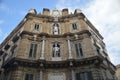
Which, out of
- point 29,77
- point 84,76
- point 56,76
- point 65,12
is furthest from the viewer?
point 65,12

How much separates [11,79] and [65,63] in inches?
258

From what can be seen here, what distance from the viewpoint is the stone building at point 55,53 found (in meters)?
17.7

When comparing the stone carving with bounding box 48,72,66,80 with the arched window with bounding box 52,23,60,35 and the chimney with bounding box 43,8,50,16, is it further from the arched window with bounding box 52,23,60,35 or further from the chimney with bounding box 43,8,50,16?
the chimney with bounding box 43,8,50,16

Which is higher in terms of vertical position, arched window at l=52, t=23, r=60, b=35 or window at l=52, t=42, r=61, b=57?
arched window at l=52, t=23, r=60, b=35

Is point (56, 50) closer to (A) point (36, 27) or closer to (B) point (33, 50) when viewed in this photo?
(B) point (33, 50)

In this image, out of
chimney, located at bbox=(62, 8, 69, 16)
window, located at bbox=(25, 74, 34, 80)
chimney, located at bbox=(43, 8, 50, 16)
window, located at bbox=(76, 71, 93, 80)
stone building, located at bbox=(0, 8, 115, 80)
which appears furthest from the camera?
chimney, located at bbox=(43, 8, 50, 16)

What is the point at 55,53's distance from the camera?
20.4 meters

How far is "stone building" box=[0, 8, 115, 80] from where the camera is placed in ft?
58.0

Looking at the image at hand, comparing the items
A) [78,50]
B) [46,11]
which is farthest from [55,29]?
[78,50]

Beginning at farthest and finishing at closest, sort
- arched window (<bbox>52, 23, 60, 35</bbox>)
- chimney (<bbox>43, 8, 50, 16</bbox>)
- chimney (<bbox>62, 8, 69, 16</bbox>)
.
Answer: chimney (<bbox>43, 8, 50, 16</bbox>) < chimney (<bbox>62, 8, 69, 16</bbox>) < arched window (<bbox>52, 23, 60, 35</bbox>)

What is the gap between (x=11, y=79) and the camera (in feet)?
55.8

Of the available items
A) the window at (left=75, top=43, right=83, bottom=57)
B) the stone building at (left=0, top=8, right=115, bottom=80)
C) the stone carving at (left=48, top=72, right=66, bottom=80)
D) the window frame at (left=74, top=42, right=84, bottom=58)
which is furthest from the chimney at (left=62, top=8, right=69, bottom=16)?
the stone carving at (left=48, top=72, right=66, bottom=80)

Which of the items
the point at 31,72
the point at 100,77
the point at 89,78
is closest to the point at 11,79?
the point at 31,72

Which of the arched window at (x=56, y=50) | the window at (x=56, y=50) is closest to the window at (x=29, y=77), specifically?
the arched window at (x=56, y=50)
